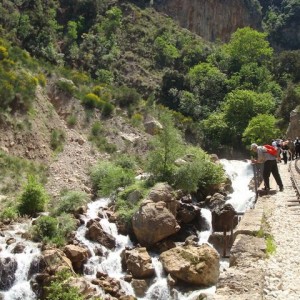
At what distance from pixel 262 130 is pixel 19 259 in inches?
1207

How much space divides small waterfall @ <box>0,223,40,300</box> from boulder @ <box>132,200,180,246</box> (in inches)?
193

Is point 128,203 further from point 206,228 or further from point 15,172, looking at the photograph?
point 15,172

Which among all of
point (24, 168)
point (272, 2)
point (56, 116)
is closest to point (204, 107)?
point (56, 116)

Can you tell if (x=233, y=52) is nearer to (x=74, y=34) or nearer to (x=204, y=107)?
(x=204, y=107)

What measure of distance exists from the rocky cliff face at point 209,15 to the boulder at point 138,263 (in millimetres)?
64337

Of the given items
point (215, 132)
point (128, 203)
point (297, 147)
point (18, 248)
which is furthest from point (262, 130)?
point (18, 248)

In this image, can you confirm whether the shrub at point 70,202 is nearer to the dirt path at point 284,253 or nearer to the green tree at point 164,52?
the dirt path at point 284,253

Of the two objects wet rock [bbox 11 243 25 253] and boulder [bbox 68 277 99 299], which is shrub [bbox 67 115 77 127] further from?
boulder [bbox 68 277 99 299]

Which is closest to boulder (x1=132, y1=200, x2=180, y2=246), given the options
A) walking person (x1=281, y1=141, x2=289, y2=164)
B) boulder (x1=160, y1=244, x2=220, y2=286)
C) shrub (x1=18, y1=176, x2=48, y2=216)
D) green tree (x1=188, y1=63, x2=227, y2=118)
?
boulder (x1=160, y1=244, x2=220, y2=286)

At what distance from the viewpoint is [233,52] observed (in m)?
67.5

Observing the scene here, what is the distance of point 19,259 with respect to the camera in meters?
18.7

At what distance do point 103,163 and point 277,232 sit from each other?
2090cm

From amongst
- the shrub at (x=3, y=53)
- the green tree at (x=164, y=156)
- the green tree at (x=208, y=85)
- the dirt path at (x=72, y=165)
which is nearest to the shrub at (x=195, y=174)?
the green tree at (x=164, y=156)

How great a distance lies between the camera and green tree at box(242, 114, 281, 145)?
4339 centimetres
